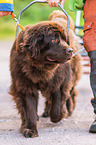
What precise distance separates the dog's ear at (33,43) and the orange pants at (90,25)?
0.69 meters

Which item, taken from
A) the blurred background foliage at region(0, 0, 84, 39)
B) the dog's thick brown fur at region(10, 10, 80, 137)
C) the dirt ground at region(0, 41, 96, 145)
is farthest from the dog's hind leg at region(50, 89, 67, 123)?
the blurred background foliage at region(0, 0, 84, 39)

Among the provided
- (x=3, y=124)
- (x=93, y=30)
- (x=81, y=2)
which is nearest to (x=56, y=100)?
(x=3, y=124)

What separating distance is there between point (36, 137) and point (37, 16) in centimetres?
2470

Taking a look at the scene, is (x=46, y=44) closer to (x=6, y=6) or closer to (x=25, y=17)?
(x=6, y=6)

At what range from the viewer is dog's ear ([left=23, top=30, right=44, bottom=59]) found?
324cm

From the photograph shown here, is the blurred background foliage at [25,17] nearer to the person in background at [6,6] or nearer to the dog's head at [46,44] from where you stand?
the person in background at [6,6]

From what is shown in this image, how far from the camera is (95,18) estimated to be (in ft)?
11.7

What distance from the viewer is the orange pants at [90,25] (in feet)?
11.7

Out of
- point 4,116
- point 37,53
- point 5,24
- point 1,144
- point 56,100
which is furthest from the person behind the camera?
point 5,24

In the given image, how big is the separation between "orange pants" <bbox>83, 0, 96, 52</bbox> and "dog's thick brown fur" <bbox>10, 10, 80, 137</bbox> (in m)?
0.39

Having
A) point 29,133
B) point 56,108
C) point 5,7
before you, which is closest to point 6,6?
point 5,7

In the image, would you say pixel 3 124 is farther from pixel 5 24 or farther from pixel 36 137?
pixel 5 24

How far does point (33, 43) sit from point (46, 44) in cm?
17

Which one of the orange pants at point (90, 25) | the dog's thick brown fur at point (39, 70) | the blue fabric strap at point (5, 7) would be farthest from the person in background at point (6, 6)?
the orange pants at point (90, 25)
